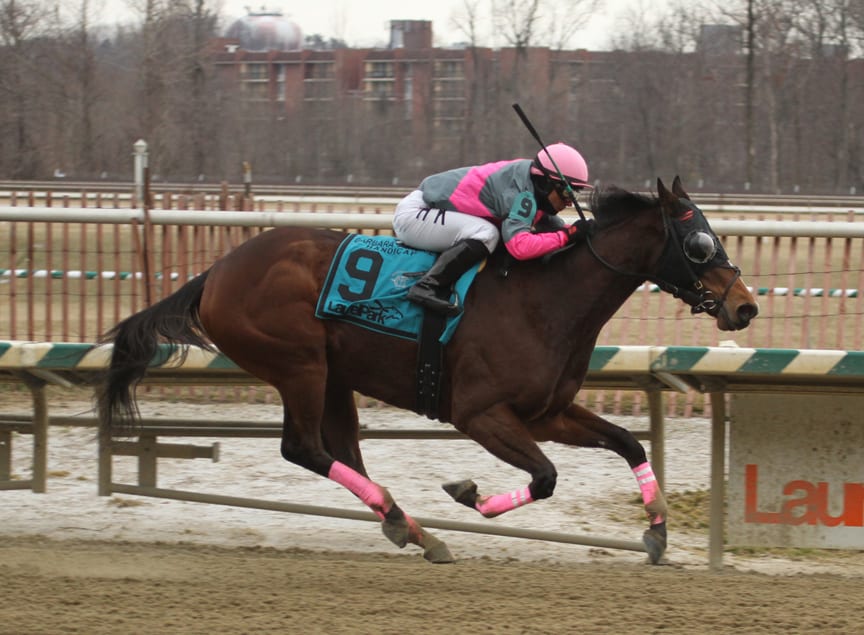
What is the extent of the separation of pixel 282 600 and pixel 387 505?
812mm

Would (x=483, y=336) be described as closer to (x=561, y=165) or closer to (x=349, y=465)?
(x=561, y=165)

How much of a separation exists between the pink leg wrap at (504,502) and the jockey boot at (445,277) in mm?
812

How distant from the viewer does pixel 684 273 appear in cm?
490

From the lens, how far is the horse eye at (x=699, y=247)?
482 cm

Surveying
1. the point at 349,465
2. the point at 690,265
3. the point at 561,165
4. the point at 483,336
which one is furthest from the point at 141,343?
the point at 690,265

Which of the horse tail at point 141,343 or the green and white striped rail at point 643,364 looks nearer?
the green and white striped rail at point 643,364

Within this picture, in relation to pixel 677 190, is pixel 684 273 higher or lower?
lower

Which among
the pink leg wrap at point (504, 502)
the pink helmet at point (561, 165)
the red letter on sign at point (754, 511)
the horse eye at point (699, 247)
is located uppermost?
the pink helmet at point (561, 165)

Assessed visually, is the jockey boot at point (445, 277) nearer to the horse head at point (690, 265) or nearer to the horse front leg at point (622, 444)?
the horse head at point (690, 265)

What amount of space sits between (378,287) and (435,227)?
14.1 inches

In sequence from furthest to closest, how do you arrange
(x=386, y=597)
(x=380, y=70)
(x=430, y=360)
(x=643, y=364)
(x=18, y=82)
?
(x=380, y=70) → (x=18, y=82) → (x=643, y=364) → (x=430, y=360) → (x=386, y=597)

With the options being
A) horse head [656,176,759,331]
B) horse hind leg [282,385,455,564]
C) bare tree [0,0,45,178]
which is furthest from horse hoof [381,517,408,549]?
bare tree [0,0,45,178]

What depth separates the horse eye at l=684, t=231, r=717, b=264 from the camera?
15.8ft

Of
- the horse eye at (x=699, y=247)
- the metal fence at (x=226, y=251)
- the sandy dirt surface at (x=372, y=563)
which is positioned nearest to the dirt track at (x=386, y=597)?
the sandy dirt surface at (x=372, y=563)
